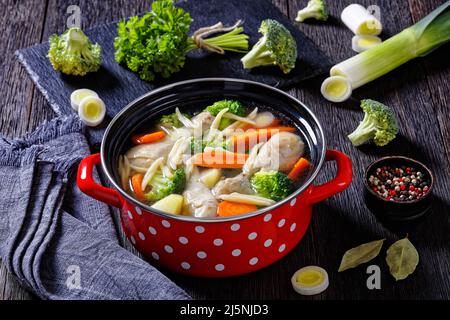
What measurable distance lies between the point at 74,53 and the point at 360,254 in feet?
5.42

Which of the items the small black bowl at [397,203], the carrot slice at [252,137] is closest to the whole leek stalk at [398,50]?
the small black bowl at [397,203]

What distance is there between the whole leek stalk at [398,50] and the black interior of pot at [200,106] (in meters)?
0.73

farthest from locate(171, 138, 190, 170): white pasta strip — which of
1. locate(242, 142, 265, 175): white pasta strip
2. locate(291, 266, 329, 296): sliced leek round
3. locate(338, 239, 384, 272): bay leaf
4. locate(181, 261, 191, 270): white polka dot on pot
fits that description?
locate(338, 239, 384, 272): bay leaf

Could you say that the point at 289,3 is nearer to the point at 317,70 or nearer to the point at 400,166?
A: the point at 317,70

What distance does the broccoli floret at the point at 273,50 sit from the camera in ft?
11.0

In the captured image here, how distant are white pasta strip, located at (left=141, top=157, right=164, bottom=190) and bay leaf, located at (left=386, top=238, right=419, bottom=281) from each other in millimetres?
874

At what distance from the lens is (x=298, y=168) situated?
2.56 metres

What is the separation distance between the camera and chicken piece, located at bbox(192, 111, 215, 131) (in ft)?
9.01

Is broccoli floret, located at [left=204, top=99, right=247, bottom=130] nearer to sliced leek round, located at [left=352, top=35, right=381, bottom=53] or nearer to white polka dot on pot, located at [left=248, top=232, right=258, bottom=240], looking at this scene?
white polka dot on pot, located at [left=248, top=232, right=258, bottom=240]

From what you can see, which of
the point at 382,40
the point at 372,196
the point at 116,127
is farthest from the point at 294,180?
the point at 382,40

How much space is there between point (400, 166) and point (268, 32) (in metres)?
0.97

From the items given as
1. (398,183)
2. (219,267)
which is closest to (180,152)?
(219,267)

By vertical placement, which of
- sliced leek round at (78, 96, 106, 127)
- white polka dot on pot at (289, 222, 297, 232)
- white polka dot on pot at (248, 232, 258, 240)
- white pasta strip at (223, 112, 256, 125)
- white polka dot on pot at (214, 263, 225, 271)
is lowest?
white polka dot on pot at (214, 263, 225, 271)

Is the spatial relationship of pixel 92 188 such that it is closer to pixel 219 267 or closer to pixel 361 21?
pixel 219 267
